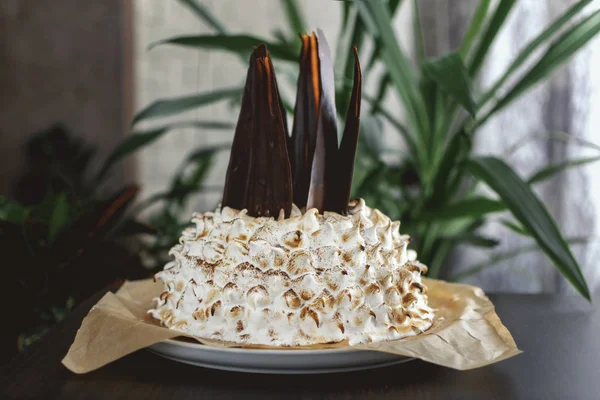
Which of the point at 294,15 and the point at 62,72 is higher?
the point at 294,15

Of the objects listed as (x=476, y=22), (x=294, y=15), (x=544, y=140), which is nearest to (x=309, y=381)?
(x=476, y=22)

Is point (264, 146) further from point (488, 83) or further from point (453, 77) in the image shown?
point (488, 83)

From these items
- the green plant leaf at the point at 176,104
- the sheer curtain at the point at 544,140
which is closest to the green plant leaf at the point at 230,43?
the green plant leaf at the point at 176,104

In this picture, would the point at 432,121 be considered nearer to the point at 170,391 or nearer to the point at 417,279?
the point at 417,279

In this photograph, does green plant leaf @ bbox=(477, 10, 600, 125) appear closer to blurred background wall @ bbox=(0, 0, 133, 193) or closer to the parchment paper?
the parchment paper

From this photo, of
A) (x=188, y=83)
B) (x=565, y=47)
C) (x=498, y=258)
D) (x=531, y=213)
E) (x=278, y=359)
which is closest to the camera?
(x=278, y=359)

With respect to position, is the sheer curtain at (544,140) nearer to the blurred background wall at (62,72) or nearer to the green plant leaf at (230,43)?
the green plant leaf at (230,43)

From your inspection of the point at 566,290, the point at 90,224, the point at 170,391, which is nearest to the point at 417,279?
the point at 170,391
